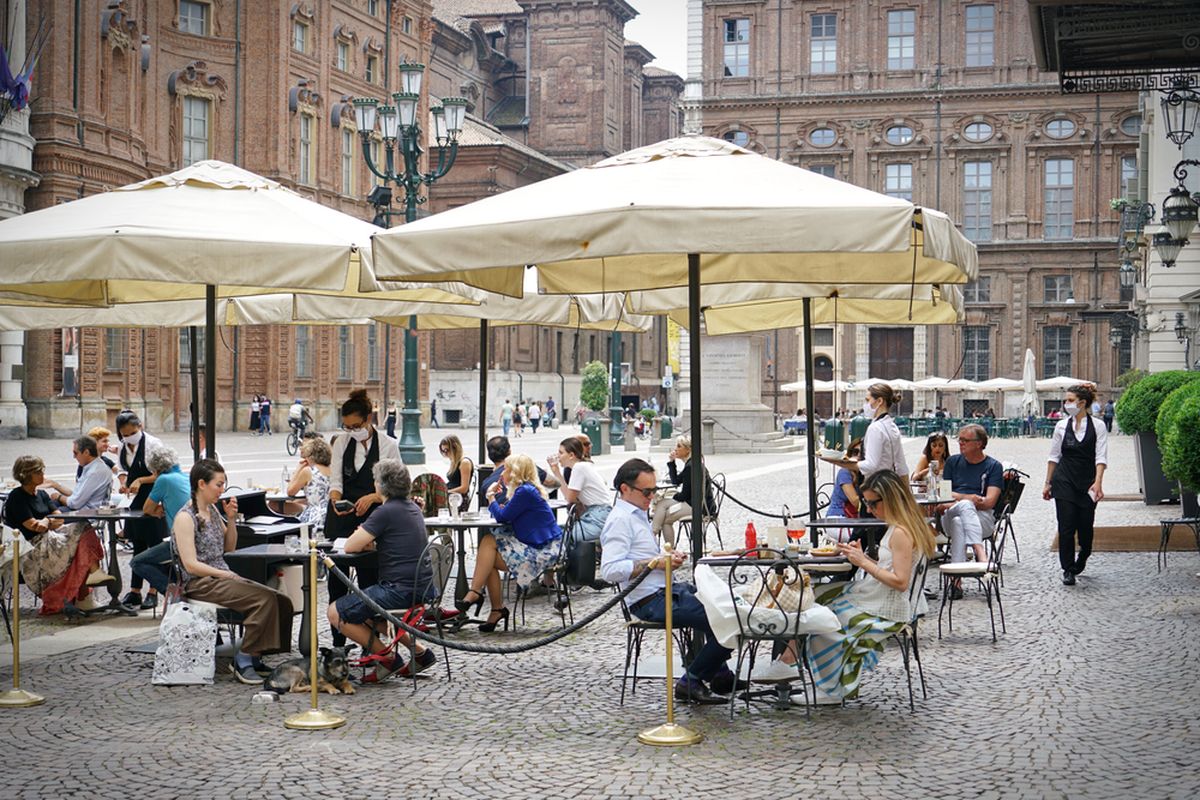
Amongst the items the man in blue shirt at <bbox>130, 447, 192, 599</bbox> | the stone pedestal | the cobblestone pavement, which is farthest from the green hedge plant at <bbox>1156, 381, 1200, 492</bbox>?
the stone pedestal

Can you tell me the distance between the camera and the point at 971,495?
12125mm

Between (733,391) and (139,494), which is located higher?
(733,391)

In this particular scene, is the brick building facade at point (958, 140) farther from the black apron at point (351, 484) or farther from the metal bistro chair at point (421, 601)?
the metal bistro chair at point (421, 601)

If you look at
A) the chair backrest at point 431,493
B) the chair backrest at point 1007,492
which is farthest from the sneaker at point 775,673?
the chair backrest at point 1007,492

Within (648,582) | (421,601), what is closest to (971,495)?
(648,582)

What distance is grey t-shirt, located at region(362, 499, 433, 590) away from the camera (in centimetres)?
841

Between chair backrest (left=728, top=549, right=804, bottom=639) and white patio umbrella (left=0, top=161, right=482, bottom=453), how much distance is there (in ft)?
10.9

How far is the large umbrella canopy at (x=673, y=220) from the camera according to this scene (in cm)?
724

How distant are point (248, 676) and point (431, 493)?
3123mm

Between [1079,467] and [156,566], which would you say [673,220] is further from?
[1079,467]

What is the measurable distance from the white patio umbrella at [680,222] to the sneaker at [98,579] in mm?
4094

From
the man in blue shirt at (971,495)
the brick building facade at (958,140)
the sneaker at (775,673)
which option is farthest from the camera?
the brick building facade at (958,140)

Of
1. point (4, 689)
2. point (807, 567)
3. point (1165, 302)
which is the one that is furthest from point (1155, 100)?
point (4, 689)

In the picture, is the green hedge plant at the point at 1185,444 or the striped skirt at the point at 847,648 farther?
the green hedge plant at the point at 1185,444
